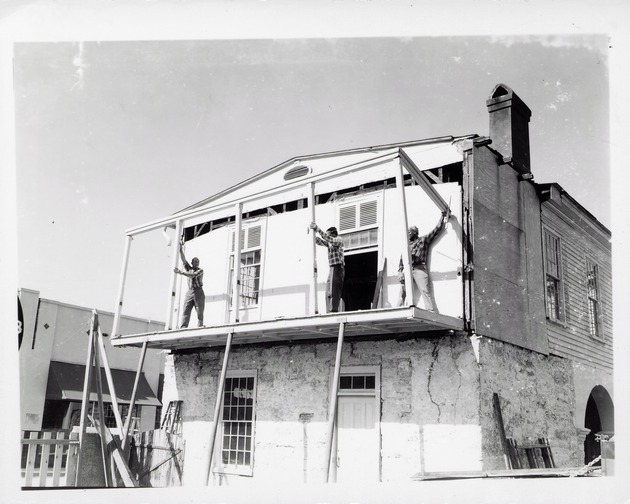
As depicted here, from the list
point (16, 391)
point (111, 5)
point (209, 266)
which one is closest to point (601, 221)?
point (209, 266)

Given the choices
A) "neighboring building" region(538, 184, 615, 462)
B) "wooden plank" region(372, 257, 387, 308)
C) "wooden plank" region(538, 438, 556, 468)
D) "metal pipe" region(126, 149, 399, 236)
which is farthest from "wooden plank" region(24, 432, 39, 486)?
"neighboring building" region(538, 184, 615, 462)

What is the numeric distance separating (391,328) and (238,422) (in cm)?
435

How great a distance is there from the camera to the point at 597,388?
1413 centimetres

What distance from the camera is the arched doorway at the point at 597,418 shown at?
14.4 meters

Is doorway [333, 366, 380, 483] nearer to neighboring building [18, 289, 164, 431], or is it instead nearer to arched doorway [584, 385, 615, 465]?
arched doorway [584, 385, 615, 465]

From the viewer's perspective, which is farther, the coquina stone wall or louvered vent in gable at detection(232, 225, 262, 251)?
louvered vent in gable at detection(232, 225, 262, 251)

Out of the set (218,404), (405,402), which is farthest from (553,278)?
(218,404)

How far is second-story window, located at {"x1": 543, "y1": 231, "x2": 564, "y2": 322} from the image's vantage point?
509 inches

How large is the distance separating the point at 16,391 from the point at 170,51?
543 cm

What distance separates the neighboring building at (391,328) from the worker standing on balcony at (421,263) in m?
0.16

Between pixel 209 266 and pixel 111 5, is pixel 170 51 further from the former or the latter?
pixel 209 266

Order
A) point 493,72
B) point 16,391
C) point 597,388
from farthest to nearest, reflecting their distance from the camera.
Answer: point 597,388 → point 493,72 → point 16,391

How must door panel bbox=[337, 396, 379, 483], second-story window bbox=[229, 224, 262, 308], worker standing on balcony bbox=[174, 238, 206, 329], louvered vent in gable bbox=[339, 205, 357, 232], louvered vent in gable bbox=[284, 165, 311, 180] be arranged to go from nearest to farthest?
door panel bbox=[337, 396, 379, 483] < louvered vent in gable bbox=[339, 205, 357, 232] < worker standing on balcony bbox=[174, 238, 206, 329] < second-story window bbox=[229, 224, 262, 308] < louvered vent in gable bbox=[284, 165, 311, 180]

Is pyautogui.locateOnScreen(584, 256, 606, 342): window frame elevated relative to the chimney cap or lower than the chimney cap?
lower
